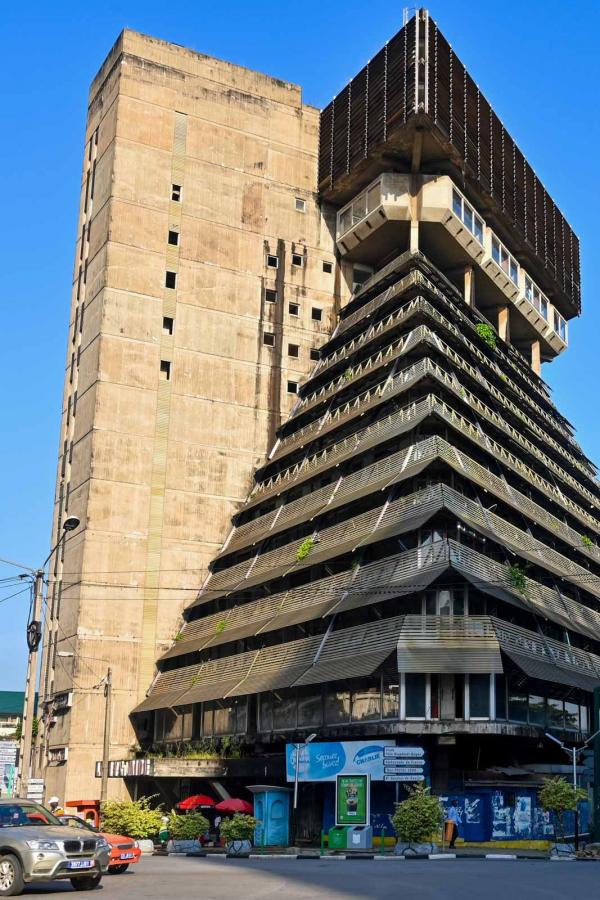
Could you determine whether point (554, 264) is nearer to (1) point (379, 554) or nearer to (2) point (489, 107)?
(2) point (489, 107)

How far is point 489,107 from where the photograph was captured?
79625mm

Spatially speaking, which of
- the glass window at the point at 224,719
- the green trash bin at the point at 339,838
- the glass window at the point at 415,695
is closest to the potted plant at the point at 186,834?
the green trash bin at the point at 339,838

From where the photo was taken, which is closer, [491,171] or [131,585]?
[131,585]

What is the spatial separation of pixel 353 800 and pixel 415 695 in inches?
241

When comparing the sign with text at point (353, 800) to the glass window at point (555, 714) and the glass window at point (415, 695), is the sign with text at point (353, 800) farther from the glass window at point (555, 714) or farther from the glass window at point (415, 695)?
the glass window at point (555, 714)

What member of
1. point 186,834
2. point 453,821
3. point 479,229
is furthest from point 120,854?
point 479,229

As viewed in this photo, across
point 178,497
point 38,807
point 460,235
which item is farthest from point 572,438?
point 38,807

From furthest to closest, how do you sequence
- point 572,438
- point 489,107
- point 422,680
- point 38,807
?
point 572,438
point 489,107
point 422,680
point 38,807

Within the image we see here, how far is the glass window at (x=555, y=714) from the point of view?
5003cm

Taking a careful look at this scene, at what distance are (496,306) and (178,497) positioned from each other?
32.0m

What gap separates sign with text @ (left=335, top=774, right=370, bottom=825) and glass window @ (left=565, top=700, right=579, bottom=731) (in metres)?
15.5

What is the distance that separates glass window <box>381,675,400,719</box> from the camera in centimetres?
4500

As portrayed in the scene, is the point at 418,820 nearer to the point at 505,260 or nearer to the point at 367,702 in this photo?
the point at 367,702

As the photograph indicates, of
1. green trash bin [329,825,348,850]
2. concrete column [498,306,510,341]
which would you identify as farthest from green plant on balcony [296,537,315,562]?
concrete column [498,306,510,341]
